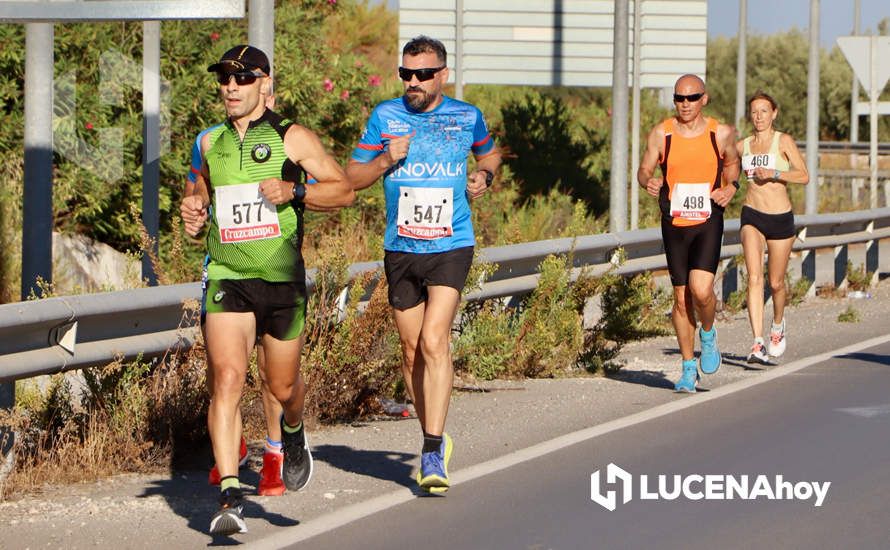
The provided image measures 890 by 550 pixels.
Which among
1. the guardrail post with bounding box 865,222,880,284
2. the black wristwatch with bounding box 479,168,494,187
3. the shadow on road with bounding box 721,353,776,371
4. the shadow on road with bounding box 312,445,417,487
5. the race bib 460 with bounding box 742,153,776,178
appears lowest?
the shadow on road with bounding box 312,445,417,487

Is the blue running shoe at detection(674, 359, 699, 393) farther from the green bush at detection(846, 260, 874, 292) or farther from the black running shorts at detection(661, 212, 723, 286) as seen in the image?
the green bush at detection(846, 260, 874, 292)

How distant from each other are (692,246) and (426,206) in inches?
145

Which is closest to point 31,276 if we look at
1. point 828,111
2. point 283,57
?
point 283,57

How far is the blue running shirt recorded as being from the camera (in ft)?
28.2

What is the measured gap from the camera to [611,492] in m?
8.40

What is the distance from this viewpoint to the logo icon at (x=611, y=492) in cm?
820

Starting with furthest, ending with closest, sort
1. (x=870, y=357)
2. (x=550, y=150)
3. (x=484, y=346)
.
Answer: (x=550, y=150) < (x=870, y=357) < (x=484, y=346)

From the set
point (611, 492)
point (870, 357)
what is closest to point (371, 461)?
point (611, 492)

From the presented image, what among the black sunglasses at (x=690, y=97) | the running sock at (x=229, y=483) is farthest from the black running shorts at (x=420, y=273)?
the black sunglasses at (x=690, y=97)

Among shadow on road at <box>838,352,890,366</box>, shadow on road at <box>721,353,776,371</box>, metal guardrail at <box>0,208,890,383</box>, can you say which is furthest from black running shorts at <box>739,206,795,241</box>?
metal guardrail at <box>0,208,890,383</box>

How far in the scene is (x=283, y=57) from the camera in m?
19.0

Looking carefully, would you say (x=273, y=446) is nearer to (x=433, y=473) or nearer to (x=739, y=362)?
(x=433, y=473)

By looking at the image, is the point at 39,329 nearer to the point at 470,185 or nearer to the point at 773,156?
the point at 470,185

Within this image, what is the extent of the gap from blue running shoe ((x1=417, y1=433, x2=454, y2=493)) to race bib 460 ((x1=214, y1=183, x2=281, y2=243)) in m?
1.33
